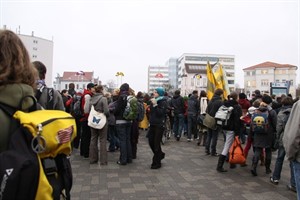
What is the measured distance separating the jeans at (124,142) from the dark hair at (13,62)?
19.8 feet

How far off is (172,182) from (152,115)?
194cm

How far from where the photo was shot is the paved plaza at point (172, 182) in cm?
556

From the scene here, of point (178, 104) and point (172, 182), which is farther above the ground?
point (178, 104)

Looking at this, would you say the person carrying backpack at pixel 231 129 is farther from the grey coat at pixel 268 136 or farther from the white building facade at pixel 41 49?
the white building facade at pixel 41 49

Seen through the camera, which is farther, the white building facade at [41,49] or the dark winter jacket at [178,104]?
the white building facade at [41,49]

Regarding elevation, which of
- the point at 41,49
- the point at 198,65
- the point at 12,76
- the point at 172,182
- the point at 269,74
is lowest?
the point at 172,182

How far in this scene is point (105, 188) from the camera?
5.84 metres

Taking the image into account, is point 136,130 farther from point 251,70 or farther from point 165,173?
point 251,70

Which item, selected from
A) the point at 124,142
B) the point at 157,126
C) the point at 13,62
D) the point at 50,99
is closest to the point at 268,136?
the point at 157,126

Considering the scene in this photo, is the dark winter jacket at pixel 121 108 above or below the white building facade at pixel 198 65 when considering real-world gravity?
below

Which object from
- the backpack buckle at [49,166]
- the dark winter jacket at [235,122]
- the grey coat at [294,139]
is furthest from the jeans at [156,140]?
the backpack buckle at [49,166]

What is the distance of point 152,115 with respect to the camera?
7.74 meters

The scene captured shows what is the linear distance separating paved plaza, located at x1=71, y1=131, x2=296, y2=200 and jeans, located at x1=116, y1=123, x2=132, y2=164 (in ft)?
0.72

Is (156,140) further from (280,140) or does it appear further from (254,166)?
(280,140)
